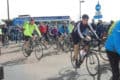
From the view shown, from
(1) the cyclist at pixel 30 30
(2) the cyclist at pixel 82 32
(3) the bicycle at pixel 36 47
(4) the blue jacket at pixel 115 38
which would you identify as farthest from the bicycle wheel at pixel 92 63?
(1) the cyclist at pixel 30 30

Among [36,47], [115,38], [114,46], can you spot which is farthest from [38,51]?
[115,38]

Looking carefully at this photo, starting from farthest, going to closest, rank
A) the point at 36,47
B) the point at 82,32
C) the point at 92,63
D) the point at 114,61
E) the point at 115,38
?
the point at 36,47 < the point at 82,32 < the point at 92,63 < the point at 114,61 < the point at 115,38

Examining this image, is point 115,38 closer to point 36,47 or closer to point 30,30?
point 36,47

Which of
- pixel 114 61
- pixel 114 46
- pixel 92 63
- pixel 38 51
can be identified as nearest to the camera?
pixel 114 46

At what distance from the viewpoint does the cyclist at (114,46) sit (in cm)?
734

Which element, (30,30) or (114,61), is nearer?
(114,61)

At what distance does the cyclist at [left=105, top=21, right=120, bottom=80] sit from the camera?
7.34 m

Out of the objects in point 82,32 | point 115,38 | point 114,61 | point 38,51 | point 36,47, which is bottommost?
point 38,51

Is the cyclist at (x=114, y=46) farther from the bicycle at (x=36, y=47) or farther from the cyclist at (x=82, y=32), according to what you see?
the bicycle at (x=36, y=47)

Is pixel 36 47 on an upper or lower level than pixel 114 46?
lower

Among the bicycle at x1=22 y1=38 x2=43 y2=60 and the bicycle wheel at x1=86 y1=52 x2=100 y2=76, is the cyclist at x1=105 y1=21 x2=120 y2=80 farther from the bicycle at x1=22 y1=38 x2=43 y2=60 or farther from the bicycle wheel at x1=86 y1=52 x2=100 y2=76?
the bicycle at x1=22 y1=38 x2=43 y2=60

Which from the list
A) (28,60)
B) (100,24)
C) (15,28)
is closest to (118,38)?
(28,60)

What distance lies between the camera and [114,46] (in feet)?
24.5

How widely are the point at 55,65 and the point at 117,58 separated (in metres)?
8.12
